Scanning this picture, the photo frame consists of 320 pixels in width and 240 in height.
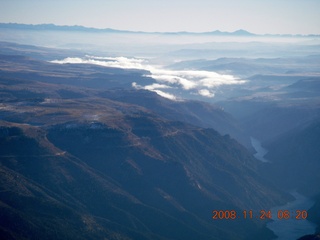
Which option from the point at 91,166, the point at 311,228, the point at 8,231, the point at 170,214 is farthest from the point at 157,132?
the point at 8,231

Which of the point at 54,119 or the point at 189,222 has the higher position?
the point at 54,119

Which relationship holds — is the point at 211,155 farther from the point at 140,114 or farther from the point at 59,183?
the point at 59,183

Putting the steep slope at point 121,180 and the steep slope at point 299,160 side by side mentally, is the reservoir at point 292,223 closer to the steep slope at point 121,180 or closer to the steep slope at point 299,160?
the steep slope at point 121,180
